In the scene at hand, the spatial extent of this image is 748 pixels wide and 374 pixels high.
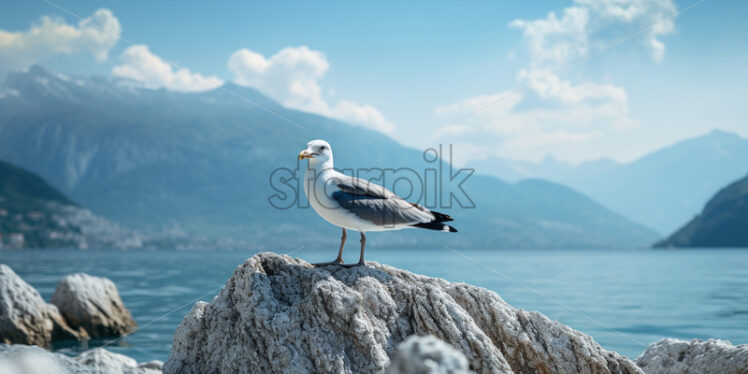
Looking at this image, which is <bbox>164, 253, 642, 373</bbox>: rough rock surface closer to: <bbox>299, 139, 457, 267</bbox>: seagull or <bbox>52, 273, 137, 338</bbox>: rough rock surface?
<bbox>299, 139, 457, 267</bbox>: seagull

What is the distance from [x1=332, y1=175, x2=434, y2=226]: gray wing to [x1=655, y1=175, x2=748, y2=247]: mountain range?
487 ft

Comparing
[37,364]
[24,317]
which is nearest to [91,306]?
[24,317]

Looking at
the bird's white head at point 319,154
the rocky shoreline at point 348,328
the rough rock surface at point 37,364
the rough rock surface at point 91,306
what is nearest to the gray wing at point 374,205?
the bird's white head at point 319,154

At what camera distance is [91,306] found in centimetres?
2114

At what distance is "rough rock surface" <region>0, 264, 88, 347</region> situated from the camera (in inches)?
706

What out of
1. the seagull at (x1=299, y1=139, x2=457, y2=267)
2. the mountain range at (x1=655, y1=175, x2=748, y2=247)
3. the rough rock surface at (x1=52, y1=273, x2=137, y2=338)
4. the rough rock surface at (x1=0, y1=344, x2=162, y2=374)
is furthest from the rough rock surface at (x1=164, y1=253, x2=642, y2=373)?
the mountain range at (x1=655, y1=175, x2=748, y2=247)

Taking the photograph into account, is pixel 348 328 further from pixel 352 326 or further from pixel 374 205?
pixel 374 205

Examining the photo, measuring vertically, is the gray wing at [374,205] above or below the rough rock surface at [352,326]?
above

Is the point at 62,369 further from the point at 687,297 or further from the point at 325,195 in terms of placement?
the point at 687,297

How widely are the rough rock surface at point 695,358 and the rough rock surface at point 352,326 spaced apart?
9.03 ft

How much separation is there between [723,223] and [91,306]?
147 m

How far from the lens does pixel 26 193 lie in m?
163

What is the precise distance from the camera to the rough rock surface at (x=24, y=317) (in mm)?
17922

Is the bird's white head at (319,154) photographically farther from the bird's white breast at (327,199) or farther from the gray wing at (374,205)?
the gray wing at (374,205)
